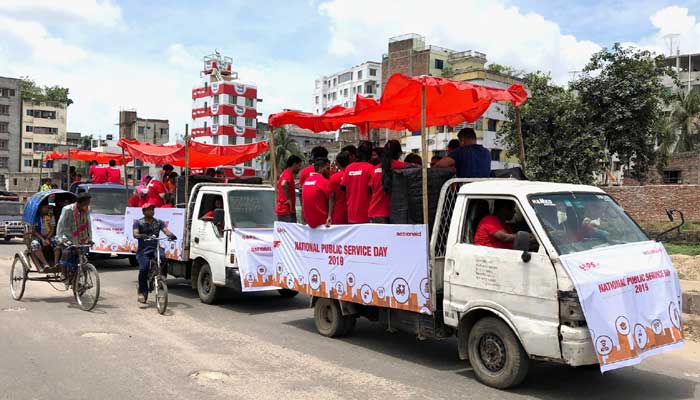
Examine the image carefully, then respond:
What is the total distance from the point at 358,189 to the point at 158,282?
12.7 ft

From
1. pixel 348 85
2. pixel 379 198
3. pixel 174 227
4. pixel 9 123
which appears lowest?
pixel 174 227

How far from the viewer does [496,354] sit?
5.61 metres

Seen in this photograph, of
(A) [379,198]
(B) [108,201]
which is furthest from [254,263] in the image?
(B) [108,201]

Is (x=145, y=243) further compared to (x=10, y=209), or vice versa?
(x=10, y=209)

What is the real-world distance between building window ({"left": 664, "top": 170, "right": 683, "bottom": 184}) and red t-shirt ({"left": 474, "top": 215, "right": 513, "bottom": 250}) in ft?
122

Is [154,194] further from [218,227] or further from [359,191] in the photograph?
[359,191]

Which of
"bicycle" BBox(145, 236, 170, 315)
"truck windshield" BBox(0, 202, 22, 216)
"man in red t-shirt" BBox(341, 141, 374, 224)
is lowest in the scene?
"bicycle" BBox(145, 236, 170, 315)

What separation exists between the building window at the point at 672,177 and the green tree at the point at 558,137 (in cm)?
1317

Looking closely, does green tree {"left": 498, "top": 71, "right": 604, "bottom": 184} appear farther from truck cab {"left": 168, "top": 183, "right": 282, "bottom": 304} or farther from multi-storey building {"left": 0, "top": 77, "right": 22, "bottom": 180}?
multi-storey building {"left": 0, "top": 77, "right": 22, "bottom": 180}

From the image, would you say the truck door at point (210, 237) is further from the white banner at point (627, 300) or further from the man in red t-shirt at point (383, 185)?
the white banner at point (627, 300)

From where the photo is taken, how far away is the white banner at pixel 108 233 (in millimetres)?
13672

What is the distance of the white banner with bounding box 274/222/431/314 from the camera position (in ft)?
20.6

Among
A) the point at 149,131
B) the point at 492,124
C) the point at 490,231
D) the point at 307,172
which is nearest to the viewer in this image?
the point at 490,231

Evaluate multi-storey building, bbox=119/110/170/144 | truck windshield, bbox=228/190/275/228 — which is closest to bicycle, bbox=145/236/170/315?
truck windshield, bbox=228/190/275/228
